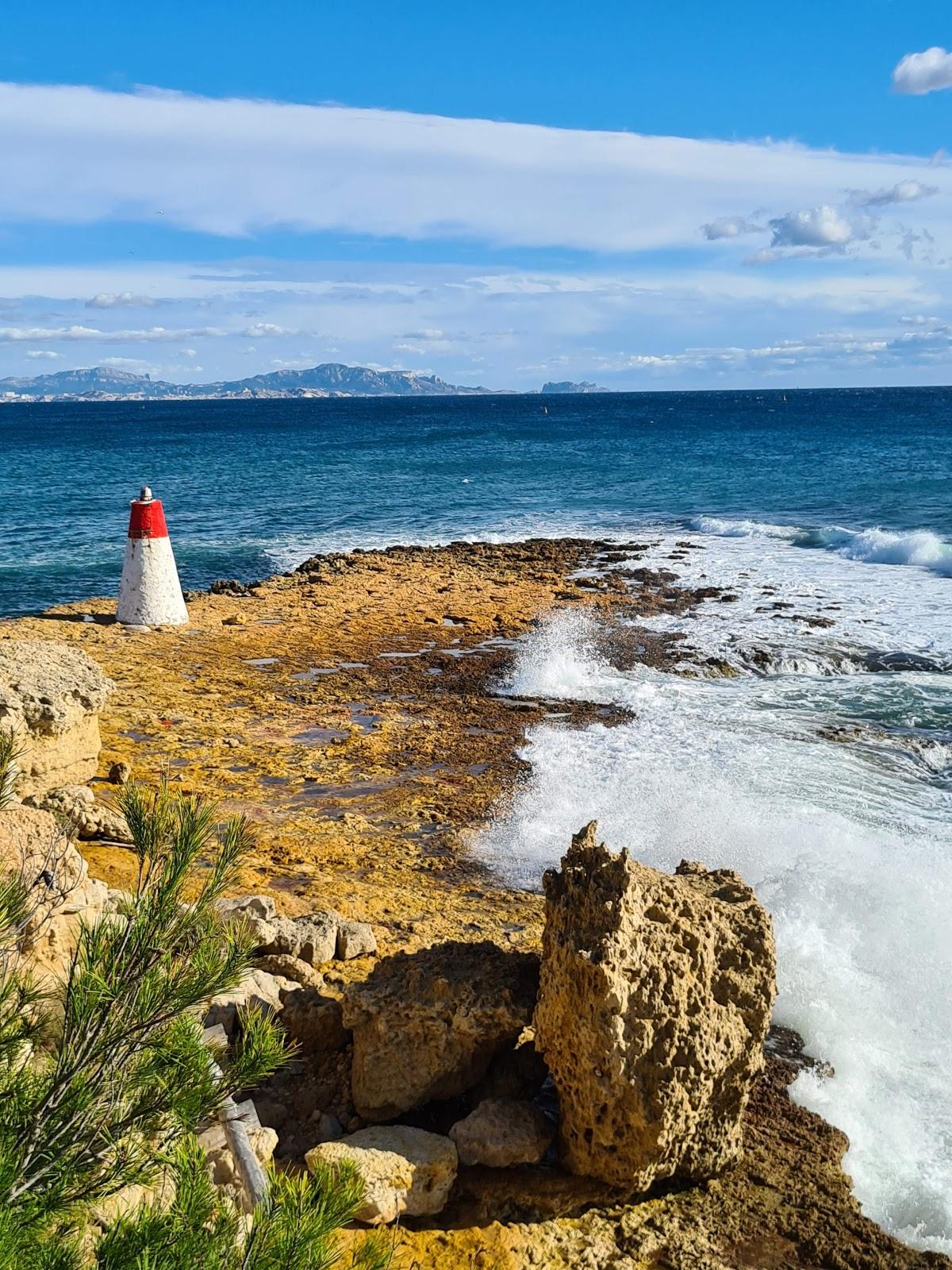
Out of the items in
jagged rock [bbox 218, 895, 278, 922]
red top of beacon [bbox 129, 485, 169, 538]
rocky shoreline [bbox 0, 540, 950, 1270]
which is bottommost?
rocky shoreline [bbox 0, 540, 950, 1270]

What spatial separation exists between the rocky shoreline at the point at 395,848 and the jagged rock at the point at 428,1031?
0.02m

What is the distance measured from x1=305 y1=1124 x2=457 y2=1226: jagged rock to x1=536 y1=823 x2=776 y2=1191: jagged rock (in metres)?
0.61

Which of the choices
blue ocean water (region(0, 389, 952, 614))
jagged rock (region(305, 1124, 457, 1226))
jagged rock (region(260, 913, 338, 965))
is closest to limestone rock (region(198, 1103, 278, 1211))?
jagged rock (region(305, 1124, 457, 1226))

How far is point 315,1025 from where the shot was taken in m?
5.50

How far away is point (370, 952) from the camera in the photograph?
6488 mm

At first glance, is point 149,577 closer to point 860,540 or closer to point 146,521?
point 146,521

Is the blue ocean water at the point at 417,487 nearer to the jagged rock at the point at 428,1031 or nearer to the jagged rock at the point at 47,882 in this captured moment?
the jagged rock at the point at 47,882

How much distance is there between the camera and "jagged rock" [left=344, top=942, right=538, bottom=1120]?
507 cm

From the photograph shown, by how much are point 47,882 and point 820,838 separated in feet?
20.5

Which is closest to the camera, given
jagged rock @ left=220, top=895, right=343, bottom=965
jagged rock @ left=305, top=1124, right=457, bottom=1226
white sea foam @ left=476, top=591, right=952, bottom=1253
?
jagged rock @ left=305, top=1124, right=457, bottom=1226

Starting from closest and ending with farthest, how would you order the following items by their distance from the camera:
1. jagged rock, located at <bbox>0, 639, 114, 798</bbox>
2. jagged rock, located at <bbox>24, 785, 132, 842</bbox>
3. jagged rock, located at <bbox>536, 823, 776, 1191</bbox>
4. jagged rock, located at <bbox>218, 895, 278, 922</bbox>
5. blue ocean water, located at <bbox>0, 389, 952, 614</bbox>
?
jagged rock, located at <bbox>536, 823, 776, 1191</bbox>, jagged rock, located at <bbox>218, 895, 278, 922</bbox>, jagged rock, located at <bbox>24, 785, 132, 842</bbox>, jagged rock, located at <bbox>0, 639, 114, 798</bbox>, blue ocean water, located at <bbox>0, 389, 952, 614</bbox>

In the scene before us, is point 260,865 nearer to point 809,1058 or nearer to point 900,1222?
point 809,1058

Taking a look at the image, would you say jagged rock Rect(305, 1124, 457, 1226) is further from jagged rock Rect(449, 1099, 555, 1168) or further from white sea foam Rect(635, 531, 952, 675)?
white sea foam Rect(635, 531, 952, 675)

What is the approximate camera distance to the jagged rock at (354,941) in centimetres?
641
